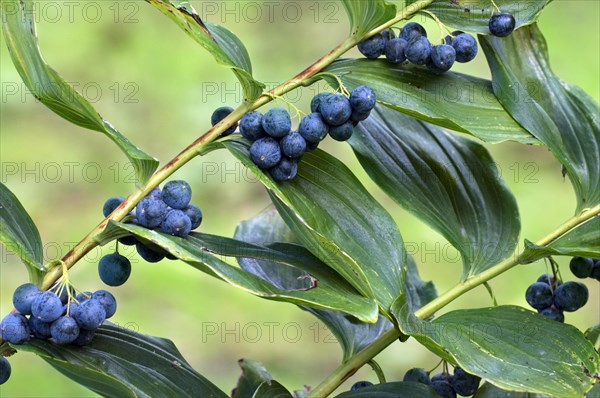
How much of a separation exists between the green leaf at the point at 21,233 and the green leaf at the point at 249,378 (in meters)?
0.41

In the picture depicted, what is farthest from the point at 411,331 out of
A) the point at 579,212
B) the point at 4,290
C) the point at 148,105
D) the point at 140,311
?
the point at 148,105

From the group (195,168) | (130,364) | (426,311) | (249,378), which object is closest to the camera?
(130,364)

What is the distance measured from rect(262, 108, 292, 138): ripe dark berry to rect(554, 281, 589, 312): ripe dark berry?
1.47 ft

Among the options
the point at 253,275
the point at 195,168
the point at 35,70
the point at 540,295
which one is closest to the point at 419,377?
the point at 540,295

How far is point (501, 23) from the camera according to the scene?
969 millimetres

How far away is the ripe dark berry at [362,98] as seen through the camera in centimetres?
88

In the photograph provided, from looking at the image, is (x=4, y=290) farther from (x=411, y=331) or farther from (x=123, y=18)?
(x=411, y=331)

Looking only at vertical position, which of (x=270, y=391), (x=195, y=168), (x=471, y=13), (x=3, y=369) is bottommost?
(x=195, y=168)

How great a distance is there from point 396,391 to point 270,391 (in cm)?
16

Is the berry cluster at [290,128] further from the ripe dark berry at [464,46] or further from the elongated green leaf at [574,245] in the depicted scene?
the elongated green leaf at [574,245]

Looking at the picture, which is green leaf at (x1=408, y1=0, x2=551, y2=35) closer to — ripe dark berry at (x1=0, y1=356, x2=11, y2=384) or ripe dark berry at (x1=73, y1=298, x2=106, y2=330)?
ripe dark berry at (x1=73, y1=298, x2=106, y2=330)

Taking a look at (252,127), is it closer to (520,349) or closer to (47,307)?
(47,307)

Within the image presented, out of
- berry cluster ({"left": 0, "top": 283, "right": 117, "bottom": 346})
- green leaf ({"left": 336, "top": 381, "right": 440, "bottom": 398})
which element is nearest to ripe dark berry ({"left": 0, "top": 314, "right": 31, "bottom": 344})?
berry cluster ({"left": 0, "top": 283, "right": 117, "bottom": 346})

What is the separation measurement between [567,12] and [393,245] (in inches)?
119
